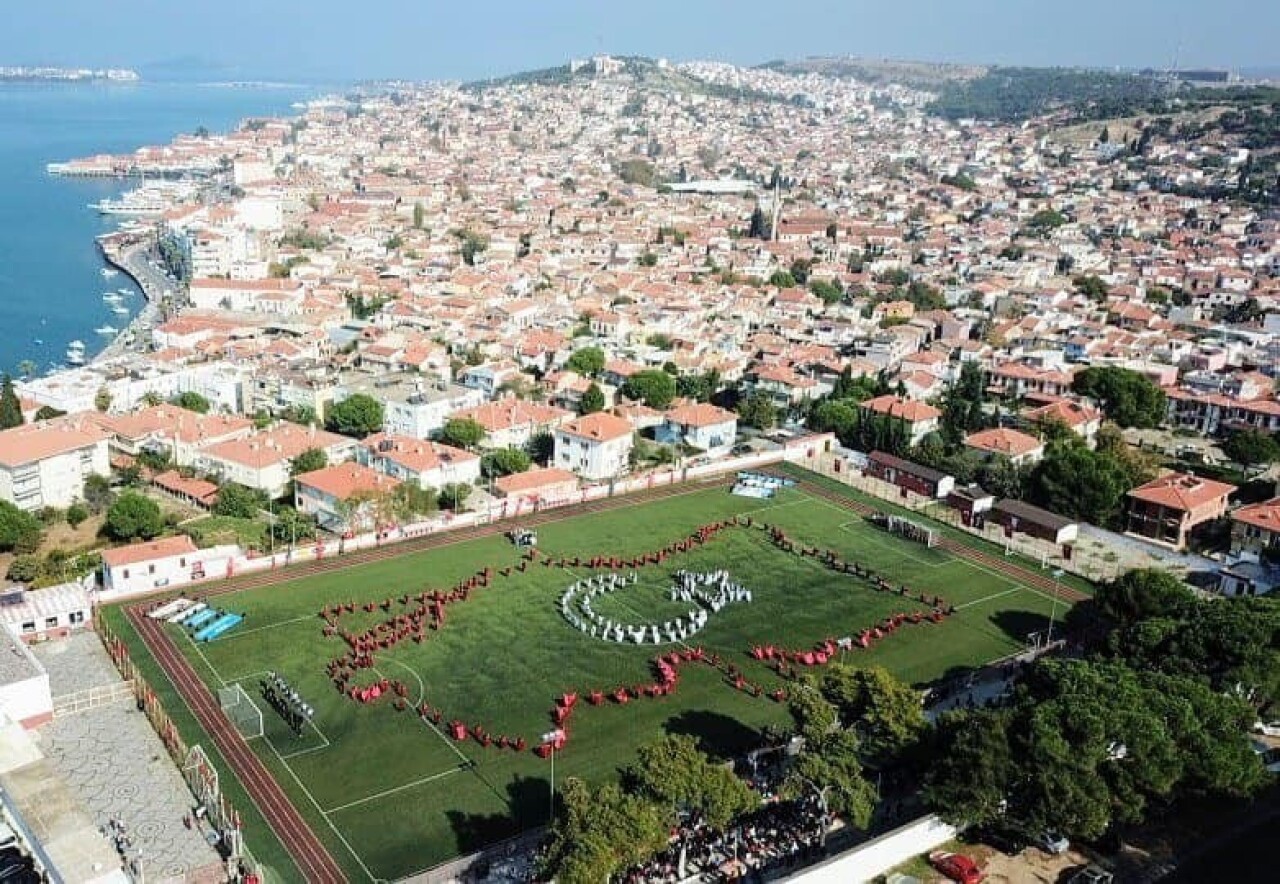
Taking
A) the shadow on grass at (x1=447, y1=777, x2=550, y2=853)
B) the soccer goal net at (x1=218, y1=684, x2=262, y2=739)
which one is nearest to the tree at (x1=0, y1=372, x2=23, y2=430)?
the soccer goal net at (x1=218, y1=684, x2=262, y2=739)

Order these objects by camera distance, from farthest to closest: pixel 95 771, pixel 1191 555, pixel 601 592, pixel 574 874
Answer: pixel 1191 555, pixel 601 592, pixel 95 771, pixel 574 874

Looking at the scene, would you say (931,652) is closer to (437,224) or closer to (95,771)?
(95,771)

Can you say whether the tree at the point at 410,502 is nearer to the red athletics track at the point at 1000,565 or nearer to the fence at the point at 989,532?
the red athletics track at the point at 1000,565

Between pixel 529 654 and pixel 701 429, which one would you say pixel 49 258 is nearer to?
pixel 701 429

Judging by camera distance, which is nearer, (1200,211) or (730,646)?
(730,646)

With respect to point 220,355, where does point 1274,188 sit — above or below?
above

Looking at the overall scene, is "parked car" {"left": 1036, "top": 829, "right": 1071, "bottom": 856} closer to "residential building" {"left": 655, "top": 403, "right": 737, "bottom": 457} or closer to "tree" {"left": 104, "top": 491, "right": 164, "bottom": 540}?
"residential building" {"left": 655, "top": 403, "right": 737, "bottom": 457}

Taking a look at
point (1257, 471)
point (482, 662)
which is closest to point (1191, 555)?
point (1257, 471)

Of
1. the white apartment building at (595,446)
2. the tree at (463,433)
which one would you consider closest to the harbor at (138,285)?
the tree at (463,433)
